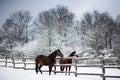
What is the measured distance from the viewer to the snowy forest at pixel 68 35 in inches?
1316

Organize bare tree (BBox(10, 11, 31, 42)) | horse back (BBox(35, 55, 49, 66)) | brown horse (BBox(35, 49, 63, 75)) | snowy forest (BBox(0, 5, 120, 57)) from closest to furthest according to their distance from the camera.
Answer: brown horse (BBox(35, 49, 63, 75)) < horse back (BBox(35, 55, 49, 66)) < snowy forest (BBox(0, 5, 120, 57)) < bare tree (BBox(10, 11, 31, 42))

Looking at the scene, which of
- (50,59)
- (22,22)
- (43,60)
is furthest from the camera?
(22,22)

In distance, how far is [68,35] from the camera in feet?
111

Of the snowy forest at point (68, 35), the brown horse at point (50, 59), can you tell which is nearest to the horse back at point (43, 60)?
the brown horse at point (50, 59)

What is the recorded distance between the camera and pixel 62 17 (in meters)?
36.3

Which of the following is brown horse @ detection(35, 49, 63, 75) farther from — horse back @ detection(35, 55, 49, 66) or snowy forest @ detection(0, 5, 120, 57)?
snowy forest @ detection(0, 5, 120, 57)

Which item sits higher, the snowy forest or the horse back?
the snowy forest

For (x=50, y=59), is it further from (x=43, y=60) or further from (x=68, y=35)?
(x=68, y=35)

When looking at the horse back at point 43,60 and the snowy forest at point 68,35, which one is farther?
the snowy forest at point 68,35

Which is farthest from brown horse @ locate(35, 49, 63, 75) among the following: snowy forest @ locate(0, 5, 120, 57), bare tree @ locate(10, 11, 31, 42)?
bare tree @ locate(10, 11, 31, 42)

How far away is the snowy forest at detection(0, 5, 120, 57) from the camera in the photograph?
33.4m

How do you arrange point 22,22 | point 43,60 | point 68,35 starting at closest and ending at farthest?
point 43,60 → point 68,35 → point 22,22

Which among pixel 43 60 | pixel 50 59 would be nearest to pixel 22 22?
pixel 43 60

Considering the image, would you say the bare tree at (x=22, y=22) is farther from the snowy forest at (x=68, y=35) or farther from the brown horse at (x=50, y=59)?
the brown horse at (x=50, y=59)
